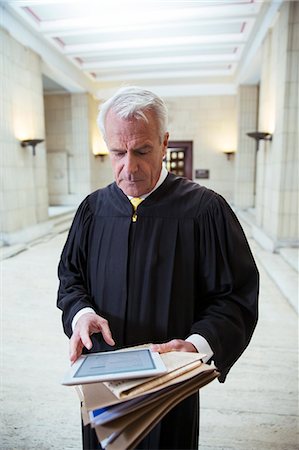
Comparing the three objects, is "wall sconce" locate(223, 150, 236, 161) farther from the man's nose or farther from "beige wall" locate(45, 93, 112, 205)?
the man's nose

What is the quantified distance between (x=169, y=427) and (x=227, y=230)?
770 mm

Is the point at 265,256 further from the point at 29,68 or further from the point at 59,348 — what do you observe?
the point at 29,68

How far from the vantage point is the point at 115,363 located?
96 centimetres

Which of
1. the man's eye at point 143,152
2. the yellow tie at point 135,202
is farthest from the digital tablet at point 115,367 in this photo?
the man's eye at point 143,152

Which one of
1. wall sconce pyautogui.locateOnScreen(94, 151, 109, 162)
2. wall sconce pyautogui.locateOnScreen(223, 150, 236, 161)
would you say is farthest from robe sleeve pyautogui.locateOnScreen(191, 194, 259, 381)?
wall sconce pyautogui.locateOnScreen(94, 151, 109, 162)

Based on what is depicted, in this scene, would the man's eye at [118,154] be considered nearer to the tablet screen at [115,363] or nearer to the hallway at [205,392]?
the tablet screen at [115,363]

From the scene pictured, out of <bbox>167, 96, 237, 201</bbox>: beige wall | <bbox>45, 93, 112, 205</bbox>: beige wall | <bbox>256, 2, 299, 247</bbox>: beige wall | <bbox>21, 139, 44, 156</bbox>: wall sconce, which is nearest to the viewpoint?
<bbox>256, 2, 299, 247</bbox>: beige wall

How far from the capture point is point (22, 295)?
473 centimetres

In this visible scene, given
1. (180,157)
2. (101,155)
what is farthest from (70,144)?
(180,157)

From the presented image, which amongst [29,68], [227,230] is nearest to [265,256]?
[227,230]

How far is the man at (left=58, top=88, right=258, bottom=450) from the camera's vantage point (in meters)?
1.21

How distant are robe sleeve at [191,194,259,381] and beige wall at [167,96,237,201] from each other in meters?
12.9

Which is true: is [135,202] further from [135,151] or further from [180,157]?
[180,157]

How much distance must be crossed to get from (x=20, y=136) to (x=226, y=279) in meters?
7.96
